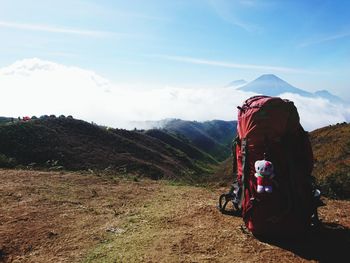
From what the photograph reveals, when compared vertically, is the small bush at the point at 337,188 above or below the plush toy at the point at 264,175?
below

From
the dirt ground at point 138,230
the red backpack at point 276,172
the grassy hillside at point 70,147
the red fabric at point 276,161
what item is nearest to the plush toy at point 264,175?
the red backpack at point 276,172

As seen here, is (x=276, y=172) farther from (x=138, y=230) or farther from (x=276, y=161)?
(x=138, y=230)

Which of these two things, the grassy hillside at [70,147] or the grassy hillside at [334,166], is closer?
the grassy hillside at [334,166]

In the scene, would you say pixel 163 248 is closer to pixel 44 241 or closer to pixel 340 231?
pixel 44 241

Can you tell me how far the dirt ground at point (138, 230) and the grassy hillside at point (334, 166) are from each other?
4.99 feet

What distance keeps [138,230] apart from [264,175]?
11.1ft

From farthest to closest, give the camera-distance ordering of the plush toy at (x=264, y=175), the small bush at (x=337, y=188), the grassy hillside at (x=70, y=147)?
the grassy hillside at (x=70, y=147) < the small bush at (x=337, y=188) < the plush toy at (x=264, y=175)

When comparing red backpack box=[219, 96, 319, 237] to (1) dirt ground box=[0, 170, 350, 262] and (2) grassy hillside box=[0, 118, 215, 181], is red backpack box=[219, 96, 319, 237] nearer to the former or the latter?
(1) dirt ground box=[0, 170, 350, 262]

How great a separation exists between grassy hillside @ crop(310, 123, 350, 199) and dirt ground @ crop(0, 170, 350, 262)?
4.99 feet

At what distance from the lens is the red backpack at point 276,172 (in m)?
7.44

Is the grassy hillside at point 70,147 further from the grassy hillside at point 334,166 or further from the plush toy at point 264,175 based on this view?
the plush toy at point 264,175

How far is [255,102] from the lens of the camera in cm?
823

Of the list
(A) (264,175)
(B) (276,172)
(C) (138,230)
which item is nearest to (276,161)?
(B) (276,172)

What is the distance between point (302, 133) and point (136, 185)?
853 cm
